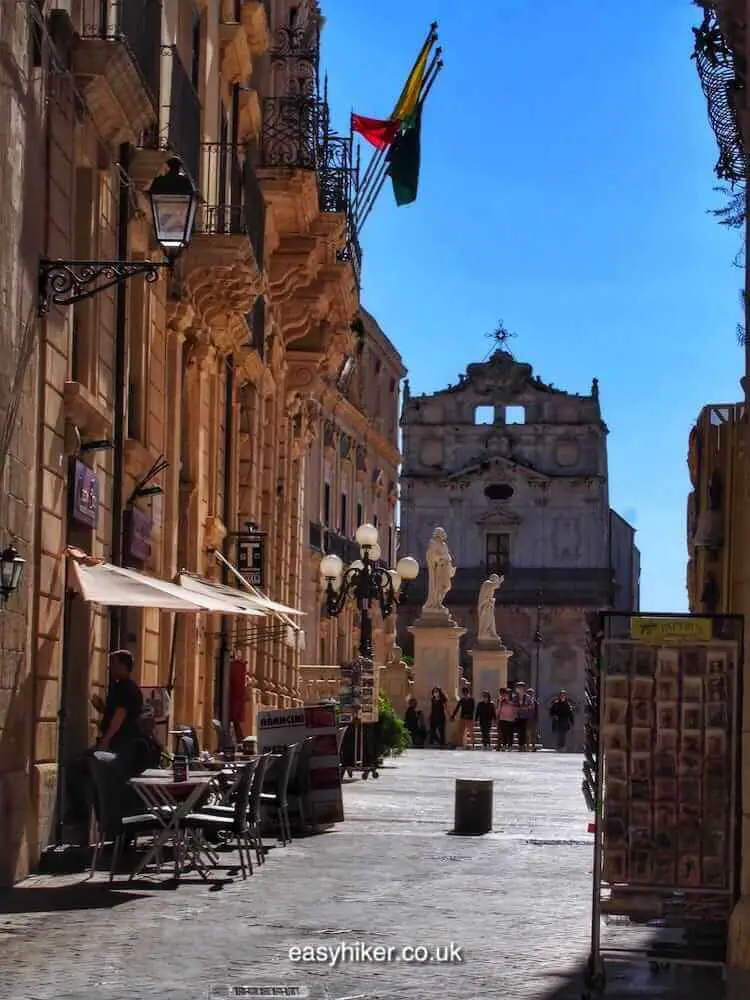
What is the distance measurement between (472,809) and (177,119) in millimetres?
7792

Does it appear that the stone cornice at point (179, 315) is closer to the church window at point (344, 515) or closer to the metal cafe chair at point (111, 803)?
the metal cafe chair at point (111, 803)

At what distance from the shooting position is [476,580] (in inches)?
3679

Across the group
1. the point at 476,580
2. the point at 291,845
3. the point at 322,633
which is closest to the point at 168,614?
the point at 291,845

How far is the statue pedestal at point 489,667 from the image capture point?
5850 cm

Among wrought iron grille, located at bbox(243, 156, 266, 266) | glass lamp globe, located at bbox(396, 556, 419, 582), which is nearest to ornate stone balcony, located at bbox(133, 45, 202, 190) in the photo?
wrought iron grille, located at bbox(243, 156, 266, 266)

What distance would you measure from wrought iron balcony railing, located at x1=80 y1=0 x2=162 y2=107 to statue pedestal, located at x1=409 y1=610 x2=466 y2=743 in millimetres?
33903

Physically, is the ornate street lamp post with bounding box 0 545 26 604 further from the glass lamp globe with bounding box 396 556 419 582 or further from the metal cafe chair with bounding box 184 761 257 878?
the glass lamp globe with bounding box 396 556 419 582

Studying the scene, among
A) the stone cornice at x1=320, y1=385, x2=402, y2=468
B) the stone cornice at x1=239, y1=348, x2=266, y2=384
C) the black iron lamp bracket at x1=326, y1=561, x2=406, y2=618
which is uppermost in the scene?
the stone cornice at x1=320, y1=385, x2=402, y2=468

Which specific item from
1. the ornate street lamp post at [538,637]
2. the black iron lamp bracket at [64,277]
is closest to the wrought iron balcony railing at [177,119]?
the black iron lamp bracket at [64,277]

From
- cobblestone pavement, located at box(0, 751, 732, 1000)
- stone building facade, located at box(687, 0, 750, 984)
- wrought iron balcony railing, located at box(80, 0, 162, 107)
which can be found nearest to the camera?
cobblestone pavement, located at box(0, 751, 732, 1000)

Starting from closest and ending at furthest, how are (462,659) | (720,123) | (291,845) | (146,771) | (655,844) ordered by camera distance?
(655,844) < (720,123) < (146,771) < (291,845) < (462,659)

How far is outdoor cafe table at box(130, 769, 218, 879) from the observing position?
1444cm

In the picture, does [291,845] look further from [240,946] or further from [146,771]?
[240,946]

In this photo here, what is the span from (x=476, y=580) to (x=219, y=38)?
67.2m
